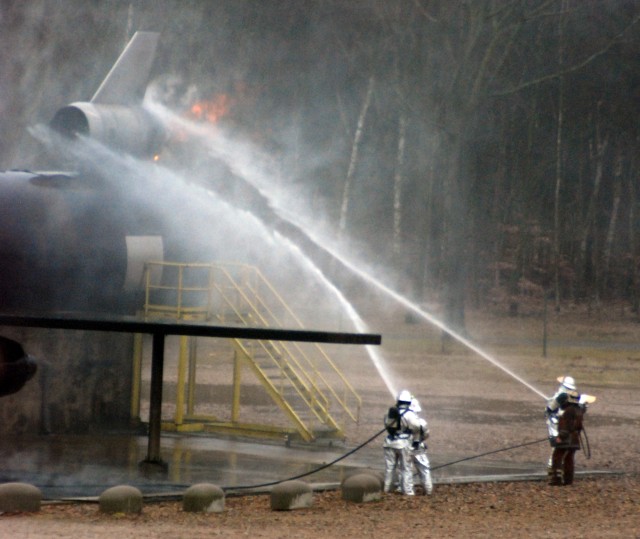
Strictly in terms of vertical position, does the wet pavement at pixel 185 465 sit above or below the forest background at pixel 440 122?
below

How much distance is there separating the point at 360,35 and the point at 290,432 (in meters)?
37.1

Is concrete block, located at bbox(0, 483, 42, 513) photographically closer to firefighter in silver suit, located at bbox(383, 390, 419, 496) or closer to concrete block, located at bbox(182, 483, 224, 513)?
concrete block, located at bbox(182, 483, 224, 513)

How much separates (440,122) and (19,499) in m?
34.0

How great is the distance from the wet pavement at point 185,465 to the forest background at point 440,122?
26.9 metres

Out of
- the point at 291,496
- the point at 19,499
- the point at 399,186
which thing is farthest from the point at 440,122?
the point at 19,499

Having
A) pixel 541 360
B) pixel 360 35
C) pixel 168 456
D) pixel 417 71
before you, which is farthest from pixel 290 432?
pixel 360 35

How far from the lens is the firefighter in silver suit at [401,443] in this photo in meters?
15.8

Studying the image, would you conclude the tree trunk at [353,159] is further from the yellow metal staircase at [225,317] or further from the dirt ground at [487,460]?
the yellow metal staircase at [225,317]

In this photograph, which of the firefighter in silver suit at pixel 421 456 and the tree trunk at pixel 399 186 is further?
the tree trunk at pixel 399 186

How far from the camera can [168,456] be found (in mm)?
18531

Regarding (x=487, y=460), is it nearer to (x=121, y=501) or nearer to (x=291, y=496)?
(x=291, y=496)

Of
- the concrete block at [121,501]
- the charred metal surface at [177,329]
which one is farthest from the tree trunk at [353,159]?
the concrete block at [121,501]

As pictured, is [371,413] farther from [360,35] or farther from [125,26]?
[360,35]

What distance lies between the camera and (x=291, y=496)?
47.4ft
